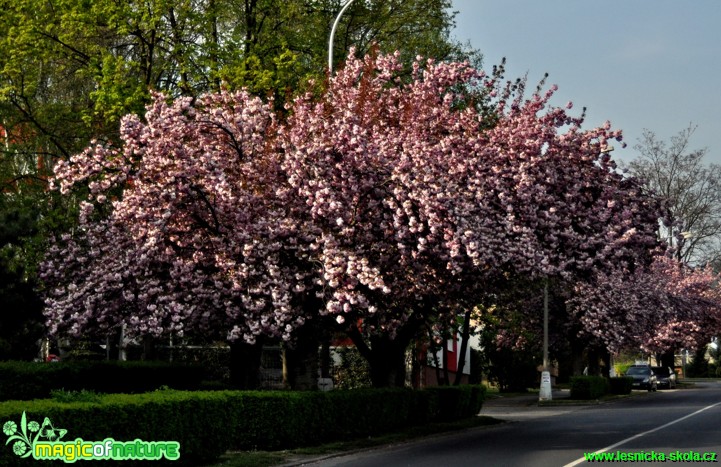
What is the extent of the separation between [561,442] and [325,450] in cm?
536

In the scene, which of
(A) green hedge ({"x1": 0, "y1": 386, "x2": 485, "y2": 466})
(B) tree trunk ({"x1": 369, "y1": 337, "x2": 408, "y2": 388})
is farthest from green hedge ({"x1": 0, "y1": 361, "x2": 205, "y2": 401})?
(A) green hedge ({"x1": 0, "y1": 386, "x2": 485, "y2": 466})

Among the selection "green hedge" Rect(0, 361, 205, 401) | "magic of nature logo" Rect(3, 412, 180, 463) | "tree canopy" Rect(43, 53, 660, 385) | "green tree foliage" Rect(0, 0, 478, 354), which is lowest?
"magic of nature logo" Rect(3, 412, 180, 463)

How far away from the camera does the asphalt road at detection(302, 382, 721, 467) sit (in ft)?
58.4

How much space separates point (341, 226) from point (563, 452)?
20.0ft

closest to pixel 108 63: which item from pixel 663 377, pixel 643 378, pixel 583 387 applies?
pixel 583 387

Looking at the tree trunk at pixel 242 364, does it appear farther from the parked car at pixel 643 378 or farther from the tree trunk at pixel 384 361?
the parked car at pixel 643 378

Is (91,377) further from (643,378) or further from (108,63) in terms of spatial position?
(643,378)

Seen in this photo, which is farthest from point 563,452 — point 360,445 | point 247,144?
point 247,144

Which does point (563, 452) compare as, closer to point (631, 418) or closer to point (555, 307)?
point (631, 418)

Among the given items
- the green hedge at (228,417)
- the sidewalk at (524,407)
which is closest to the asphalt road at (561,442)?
the green hedge at (228,417)

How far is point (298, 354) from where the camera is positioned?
77.9ft

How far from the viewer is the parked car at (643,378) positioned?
204ft

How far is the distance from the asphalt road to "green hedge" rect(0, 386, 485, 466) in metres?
1.11

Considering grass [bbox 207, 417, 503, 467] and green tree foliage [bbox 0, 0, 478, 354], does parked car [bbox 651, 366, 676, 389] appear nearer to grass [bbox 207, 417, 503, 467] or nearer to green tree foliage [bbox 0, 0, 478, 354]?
green tree foliage [bbox 0, 0, 478, 354]
